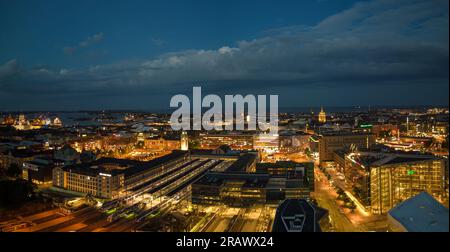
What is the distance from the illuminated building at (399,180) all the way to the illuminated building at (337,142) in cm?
588

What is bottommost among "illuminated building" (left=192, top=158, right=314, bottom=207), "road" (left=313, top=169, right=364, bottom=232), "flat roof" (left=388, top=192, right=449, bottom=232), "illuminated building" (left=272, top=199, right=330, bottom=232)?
"road" (left=313, top=169, right=364, bottom=232)

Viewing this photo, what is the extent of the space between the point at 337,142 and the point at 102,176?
903cm

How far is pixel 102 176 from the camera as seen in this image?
7.68 metres

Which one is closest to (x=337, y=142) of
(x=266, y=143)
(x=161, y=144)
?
(x=266, y=143)

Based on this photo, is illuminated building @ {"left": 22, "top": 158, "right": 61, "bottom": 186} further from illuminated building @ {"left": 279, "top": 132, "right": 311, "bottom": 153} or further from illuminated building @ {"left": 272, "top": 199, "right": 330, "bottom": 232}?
illuminated building @ {"left": 279, "top": 132, "right": 311, "bottom": 153}

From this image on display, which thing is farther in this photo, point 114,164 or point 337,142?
point 337,142

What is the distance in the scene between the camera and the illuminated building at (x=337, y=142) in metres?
12.7

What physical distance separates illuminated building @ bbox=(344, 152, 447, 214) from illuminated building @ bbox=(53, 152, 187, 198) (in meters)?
5.37

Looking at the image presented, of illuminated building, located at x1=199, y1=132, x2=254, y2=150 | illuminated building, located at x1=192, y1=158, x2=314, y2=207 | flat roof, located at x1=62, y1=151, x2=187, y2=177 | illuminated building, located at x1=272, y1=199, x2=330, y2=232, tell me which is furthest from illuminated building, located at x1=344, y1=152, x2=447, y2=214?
illuminated building, located at x1=199, y1=132, x2=254, y2=150

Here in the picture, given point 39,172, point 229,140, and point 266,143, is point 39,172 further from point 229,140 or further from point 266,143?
point 266,143

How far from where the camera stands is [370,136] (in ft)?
46.1

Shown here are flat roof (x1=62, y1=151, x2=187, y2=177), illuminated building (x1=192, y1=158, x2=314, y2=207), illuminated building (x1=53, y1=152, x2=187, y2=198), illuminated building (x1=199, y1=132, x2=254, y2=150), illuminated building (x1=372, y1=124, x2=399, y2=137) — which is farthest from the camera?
illuminated building (x1=372, y1=124, x2=399, y2=137)

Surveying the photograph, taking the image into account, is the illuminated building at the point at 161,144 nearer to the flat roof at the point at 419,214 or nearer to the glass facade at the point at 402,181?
the glass facade at the point at 402,181

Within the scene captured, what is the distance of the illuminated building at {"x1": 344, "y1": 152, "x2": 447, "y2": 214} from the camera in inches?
246
